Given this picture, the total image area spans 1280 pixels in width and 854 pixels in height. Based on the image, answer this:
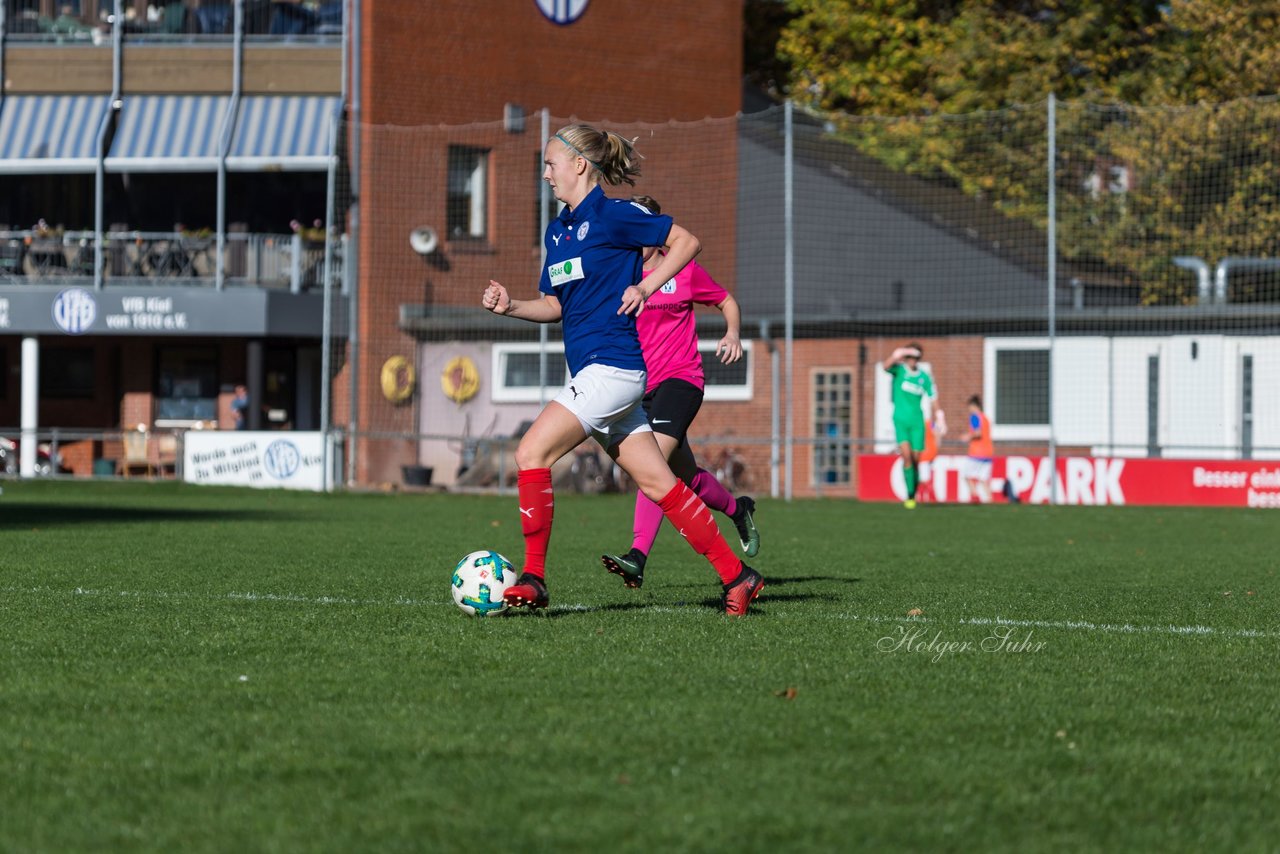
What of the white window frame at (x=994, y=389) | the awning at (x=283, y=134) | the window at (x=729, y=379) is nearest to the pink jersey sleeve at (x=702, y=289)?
the white window frame at (x=994, y=389)

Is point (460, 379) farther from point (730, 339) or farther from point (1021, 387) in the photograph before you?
point (730, 339)

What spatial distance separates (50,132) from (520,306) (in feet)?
96.3

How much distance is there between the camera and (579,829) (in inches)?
153

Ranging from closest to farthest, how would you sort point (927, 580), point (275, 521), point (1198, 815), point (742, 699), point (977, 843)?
point (977, 843) → point (1198, 815) → point (742, 699) → point (927, 580) → point (275, 521)

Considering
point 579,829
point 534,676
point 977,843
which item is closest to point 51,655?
point 534,676

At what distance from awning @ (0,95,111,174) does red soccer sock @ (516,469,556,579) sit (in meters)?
28.5

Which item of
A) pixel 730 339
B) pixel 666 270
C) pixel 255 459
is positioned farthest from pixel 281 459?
pixel 666 270

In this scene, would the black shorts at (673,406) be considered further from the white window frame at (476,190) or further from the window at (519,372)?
the white window frame at (476,190)

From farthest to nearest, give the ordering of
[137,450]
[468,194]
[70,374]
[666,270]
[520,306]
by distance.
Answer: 1. [70,374]
2. [468,194]
3. [137,450]
4. [520,306]
5. [666,270]

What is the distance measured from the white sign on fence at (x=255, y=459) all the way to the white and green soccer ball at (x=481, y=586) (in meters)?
20.1

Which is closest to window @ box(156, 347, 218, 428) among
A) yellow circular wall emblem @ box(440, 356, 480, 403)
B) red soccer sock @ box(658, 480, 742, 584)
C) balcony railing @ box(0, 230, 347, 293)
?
balcony railing @ box(0, 230, 347, 293)

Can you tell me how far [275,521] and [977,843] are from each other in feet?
46.7

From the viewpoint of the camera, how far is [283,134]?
33.6m

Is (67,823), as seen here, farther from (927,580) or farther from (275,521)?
(275,521)
